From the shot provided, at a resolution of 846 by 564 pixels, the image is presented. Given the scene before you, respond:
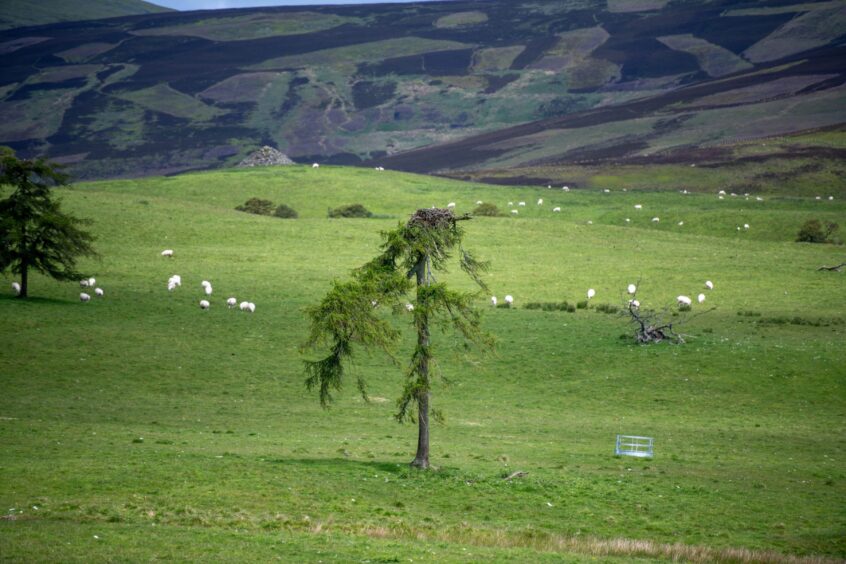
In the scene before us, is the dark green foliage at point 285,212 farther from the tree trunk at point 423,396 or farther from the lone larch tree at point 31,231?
the tree trunk at point 423,396

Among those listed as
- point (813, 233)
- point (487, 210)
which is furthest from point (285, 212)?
point (813, 233)

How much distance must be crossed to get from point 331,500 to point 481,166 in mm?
171817

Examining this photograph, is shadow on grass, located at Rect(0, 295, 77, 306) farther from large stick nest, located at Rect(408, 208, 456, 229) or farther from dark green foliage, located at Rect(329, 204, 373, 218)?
dark green foliage, located at Rect(329, 204, 373, 218)

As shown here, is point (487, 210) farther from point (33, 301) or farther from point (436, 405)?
point (436, 405)

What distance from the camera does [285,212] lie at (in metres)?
97.8

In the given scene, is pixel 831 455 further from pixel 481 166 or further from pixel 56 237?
pixel 481 166

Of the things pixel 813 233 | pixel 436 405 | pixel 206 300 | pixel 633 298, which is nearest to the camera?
pixel 436 405

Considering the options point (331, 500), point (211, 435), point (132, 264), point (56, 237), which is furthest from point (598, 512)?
point (132, 264)

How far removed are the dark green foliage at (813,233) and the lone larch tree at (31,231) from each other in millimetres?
62367

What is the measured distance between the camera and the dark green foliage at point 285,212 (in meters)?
97.6

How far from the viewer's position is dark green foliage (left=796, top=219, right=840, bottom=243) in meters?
85.5

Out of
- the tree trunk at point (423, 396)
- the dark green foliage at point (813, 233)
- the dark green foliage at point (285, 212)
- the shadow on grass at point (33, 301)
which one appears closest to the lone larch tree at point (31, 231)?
the shadow on grass at point (33, 301)

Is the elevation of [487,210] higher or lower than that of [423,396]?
higher

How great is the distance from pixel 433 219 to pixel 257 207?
70446 millimetres
